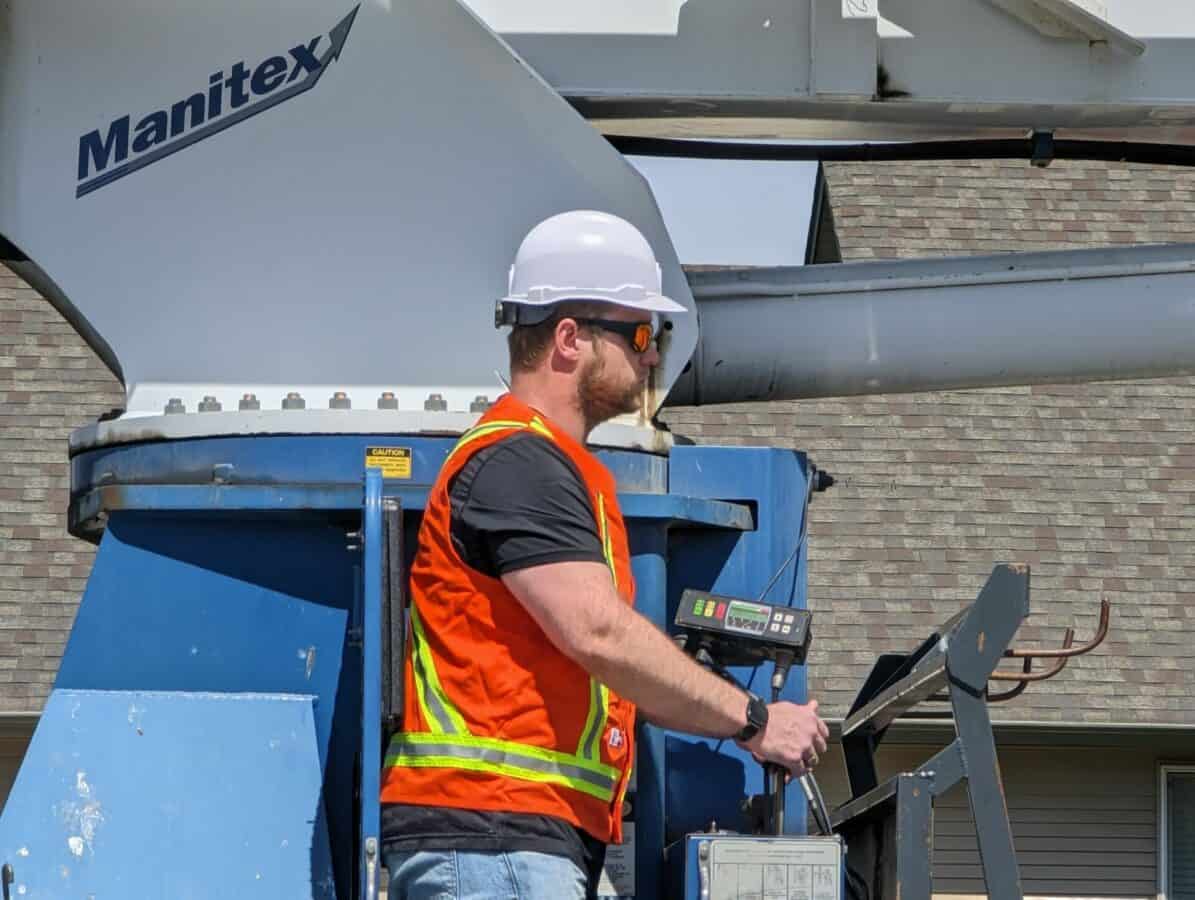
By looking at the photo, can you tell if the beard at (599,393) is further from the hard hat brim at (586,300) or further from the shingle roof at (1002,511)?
the shingle roof at (1002,511)

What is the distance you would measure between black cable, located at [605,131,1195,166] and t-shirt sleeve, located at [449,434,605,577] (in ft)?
5.66

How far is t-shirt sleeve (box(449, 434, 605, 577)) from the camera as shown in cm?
354

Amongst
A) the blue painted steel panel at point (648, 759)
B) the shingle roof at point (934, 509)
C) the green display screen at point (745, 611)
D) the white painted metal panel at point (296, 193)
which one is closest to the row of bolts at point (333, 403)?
the white painted metal panel at point (296, 193)

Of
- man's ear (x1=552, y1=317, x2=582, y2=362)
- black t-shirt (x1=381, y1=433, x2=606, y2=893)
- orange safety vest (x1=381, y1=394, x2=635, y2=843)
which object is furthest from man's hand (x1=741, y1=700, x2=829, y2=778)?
man's ear (x1=552, y1=317, x2=582, y2=362)

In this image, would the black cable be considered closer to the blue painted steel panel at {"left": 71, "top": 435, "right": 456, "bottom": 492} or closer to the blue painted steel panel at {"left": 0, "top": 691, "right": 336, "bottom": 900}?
the blue painted steel panel at {"left": 71, "top": 435, "right": 456, "bottom": 492}

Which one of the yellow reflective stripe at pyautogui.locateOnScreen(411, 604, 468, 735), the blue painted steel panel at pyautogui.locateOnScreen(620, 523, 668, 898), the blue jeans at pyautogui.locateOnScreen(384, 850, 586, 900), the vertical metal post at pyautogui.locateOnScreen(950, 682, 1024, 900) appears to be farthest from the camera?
the blue painted steel panel at pyautogui.locateOnScreen(620, 523, 668, 898)

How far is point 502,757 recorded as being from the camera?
355 cm

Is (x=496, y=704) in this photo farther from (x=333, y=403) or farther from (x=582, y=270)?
(x=333, y=403)

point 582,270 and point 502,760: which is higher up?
point 582,270

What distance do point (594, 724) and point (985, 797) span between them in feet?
3.07

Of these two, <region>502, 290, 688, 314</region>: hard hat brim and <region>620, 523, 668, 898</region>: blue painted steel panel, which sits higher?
<region>502, 290, 688, 314</region>: hard hat brim

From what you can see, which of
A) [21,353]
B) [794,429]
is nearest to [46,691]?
[21,353]

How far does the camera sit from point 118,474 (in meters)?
4.39

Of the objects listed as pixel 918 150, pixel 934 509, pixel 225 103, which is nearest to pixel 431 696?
pixel 225 103
